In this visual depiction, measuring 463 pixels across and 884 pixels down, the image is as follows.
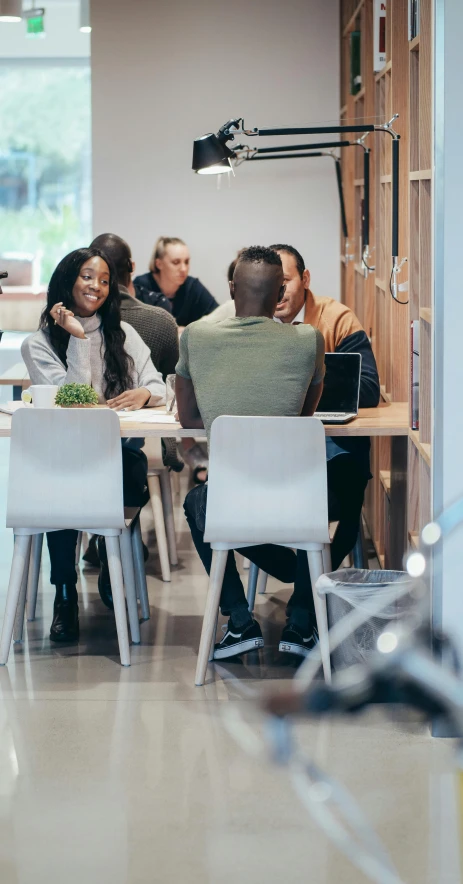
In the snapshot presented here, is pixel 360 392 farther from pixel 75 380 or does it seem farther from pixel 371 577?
pixel 75 380

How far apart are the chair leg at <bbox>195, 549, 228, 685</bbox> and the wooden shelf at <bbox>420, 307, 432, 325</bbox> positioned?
2.89 ft

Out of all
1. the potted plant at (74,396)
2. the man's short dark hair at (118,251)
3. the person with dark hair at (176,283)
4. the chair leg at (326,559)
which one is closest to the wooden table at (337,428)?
the potted plant at (74,396)

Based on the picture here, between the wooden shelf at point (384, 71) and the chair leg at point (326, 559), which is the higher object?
the wooden shelf at point (384, 71)

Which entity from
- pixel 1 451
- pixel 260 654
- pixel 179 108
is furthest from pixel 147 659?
pixel 179 108

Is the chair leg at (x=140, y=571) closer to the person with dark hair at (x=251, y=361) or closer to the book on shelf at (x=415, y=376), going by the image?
the person with dark hair at (x=251, y=361)

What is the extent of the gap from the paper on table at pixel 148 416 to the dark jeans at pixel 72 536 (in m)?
0.27

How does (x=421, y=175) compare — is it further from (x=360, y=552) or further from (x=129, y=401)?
(x=360, y=552)

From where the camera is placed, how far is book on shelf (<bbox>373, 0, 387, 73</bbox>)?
434 cm

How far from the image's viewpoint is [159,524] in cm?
436

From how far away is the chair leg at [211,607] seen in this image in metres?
3.25

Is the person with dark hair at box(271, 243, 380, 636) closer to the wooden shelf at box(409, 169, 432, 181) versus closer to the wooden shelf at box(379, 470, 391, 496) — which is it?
the wooden shelf at box(379, 470, 391, 496)

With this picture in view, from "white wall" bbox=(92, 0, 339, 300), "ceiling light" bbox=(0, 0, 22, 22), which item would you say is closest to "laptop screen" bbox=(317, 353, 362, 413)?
"white wall" bbox=(92, 0, 339, 300)

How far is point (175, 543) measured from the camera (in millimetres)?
4730

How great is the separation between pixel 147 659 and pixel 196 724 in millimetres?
534
